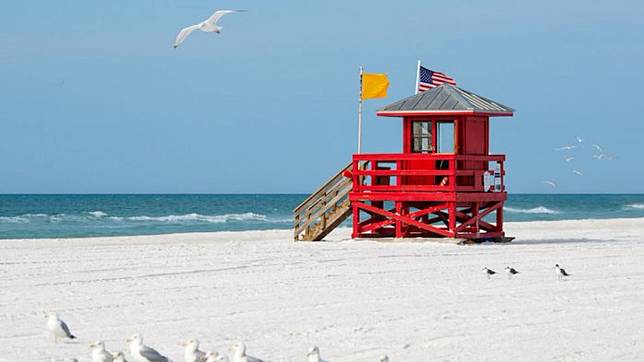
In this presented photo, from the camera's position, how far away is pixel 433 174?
24.0 metres

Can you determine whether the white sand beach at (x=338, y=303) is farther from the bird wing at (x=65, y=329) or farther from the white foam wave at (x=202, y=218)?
the white foam wave at (x=202, y=218)

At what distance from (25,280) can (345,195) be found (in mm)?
10584

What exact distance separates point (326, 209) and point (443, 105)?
3.49 m

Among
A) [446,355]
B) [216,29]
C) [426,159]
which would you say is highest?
[216,29]

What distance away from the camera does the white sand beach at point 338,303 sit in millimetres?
10734

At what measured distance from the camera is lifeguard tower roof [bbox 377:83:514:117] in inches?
951

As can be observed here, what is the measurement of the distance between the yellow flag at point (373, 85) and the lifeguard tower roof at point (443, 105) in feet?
9.17

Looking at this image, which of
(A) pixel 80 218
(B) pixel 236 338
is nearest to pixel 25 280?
(B) pixel 236 338

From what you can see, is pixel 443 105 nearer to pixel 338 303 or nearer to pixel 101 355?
pixel 338 303

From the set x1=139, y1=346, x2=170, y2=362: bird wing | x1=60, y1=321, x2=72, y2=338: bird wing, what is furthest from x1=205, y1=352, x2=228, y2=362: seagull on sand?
x1=60, y1=321, x2=72, y2=338: bird wing

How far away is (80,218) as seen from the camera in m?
61.4

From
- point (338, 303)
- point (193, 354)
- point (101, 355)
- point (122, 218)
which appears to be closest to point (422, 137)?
point (338, 303)

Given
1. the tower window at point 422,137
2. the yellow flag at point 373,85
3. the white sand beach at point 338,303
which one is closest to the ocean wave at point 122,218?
the yellow flag at point 373,85

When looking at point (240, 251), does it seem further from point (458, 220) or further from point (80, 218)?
point (80, 218)
